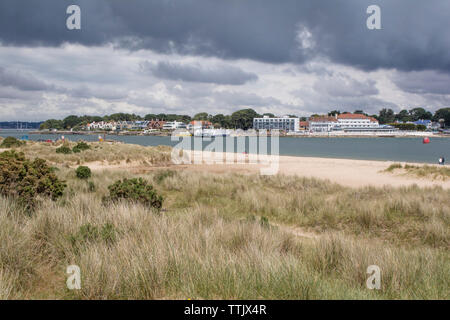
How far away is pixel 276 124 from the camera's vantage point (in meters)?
189

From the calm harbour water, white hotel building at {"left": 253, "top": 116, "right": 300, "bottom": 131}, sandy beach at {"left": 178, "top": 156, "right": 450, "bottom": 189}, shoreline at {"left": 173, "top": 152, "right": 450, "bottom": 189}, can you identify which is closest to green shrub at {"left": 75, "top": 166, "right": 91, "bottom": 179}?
shoreline at {"left": 173, "top": 152, "right": 450, "bottom": 189}

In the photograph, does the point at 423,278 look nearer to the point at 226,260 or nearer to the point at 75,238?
the point at 226,260

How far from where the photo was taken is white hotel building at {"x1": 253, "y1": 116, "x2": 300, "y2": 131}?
18812cm

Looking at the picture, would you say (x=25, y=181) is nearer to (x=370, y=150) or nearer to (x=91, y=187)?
(x=91, y=187)

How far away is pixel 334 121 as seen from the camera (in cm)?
18350

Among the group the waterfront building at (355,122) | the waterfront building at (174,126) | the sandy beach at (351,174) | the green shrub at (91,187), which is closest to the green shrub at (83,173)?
the green shrub at (91,187)

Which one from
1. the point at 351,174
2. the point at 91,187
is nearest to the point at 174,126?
the point at 351,174

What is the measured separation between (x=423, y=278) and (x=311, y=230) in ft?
15.6

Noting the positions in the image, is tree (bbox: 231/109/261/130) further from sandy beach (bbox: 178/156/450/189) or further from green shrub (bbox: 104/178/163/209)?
green shrub (bbox: 104/178/163/209)

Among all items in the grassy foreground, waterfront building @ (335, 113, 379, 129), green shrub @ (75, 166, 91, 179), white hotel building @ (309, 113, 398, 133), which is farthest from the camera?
waterfront building @ (335, 113, 379, 129)

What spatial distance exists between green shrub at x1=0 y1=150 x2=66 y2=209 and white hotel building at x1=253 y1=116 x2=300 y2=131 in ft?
593
